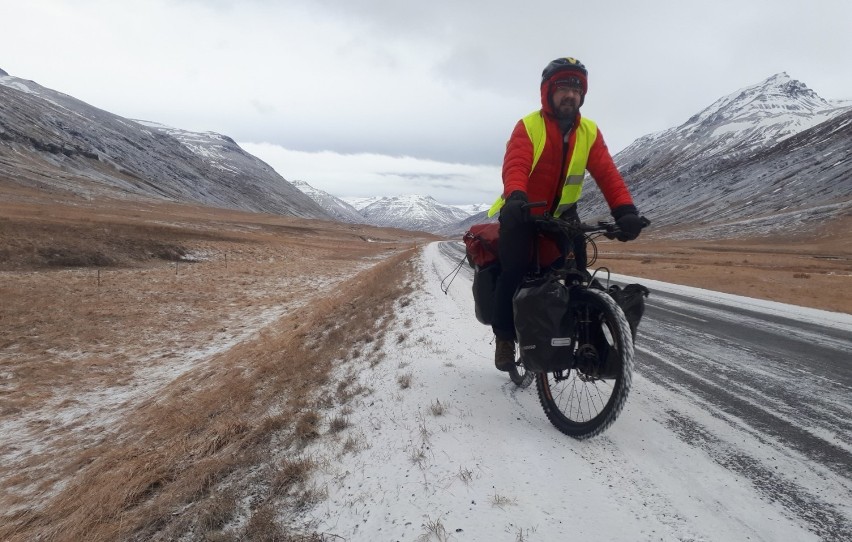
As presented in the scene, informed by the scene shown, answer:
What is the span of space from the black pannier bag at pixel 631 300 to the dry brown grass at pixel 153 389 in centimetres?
261

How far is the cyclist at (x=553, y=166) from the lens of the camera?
3.56m

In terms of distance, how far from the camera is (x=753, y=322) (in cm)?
837

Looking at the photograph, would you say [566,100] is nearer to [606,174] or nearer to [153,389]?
[606,174]

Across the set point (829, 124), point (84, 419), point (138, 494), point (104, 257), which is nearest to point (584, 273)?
point (138, 494)

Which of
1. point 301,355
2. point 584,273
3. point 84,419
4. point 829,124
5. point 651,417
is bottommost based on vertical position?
point 84,419

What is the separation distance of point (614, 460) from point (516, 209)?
6.12ft

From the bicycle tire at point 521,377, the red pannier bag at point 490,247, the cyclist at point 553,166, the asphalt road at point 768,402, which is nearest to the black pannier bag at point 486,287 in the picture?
the red pannier bag at point 490,247

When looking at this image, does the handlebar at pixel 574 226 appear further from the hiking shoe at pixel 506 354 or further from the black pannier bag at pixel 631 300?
the hiking shoe at pixel 506 354

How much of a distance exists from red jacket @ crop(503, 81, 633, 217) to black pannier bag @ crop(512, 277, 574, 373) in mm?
802

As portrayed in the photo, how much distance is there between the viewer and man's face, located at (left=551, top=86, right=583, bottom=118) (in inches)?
141

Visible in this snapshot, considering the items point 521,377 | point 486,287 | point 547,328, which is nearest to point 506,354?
point 521,377

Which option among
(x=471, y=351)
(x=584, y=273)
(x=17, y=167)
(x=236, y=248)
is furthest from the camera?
(x=17, y=167)

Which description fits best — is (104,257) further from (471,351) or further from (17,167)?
(17,167)

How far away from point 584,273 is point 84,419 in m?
9.42
